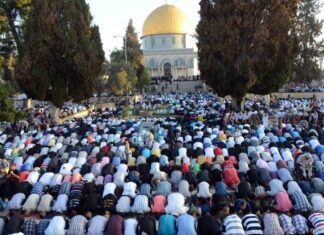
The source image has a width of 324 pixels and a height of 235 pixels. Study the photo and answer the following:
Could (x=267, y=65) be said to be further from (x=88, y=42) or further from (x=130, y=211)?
(x=130, y=211)

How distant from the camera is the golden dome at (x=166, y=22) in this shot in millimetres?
68500

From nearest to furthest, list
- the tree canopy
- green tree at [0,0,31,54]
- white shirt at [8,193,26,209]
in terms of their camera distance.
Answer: white shirt at [8,193,26,209]
green tree at [0,0,31,54]
the tree canopy

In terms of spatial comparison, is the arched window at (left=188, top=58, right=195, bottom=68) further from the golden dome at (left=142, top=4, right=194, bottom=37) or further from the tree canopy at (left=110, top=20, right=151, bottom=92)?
the tree canopy at (left=110, top=20, right=151, bottom=92)

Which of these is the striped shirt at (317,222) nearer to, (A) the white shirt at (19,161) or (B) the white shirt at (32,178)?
(B) the white shirt at (32,178)

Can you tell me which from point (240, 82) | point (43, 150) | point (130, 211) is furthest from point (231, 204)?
point (240, 82)

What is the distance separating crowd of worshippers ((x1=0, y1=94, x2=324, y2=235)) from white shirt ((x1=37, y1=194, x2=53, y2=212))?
0.02 metres

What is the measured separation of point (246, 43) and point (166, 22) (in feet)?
150

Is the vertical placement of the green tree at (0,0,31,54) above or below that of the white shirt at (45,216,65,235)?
above

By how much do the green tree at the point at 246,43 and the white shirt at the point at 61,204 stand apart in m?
16.0

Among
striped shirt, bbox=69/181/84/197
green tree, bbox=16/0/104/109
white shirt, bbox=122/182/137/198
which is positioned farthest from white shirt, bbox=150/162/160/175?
green tree, bbox=16/0/104/109

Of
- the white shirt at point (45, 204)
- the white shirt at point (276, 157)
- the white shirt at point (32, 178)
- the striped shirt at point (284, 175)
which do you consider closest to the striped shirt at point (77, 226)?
the white shirt at point (45, 204)

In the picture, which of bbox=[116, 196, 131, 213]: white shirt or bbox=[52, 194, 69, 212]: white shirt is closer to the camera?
bbox=[116, 196, 131, 213]: white shirt

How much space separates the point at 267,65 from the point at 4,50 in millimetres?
17491

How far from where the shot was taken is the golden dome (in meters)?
68.5
